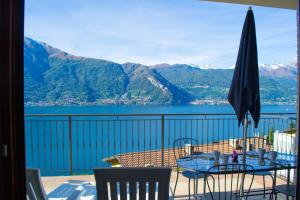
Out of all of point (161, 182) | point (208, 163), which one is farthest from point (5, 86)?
point (208, 163)

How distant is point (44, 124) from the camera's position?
15.6ft

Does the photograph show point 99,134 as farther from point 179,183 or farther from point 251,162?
point 251,162

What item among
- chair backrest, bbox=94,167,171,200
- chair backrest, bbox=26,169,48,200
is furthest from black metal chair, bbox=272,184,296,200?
chair backrest, bbox=26,169,48,200

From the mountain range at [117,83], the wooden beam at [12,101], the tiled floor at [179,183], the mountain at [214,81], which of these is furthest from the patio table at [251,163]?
the mountain range at [117,83]

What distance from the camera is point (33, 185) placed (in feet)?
5.48

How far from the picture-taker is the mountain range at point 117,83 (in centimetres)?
871

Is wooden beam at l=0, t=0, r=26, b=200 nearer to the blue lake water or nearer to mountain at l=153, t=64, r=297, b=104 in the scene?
the blue lake water

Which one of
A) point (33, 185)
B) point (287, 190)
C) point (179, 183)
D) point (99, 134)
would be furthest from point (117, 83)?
point (33, 185)

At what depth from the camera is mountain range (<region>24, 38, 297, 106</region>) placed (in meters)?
8.71

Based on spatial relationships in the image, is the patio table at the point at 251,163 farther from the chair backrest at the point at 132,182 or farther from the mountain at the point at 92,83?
the mountain at the point at 92,83

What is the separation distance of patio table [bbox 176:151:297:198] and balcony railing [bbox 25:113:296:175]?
0.93 metres

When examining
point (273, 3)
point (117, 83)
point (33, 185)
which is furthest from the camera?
point (117, 83)

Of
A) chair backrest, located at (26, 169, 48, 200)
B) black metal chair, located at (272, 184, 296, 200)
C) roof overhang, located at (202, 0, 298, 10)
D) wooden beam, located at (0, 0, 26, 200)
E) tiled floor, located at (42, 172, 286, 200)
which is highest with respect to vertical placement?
roof overhang, located at (202, 0, 298, 10)

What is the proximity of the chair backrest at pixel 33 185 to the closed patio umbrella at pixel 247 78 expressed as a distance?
203 centimetres
